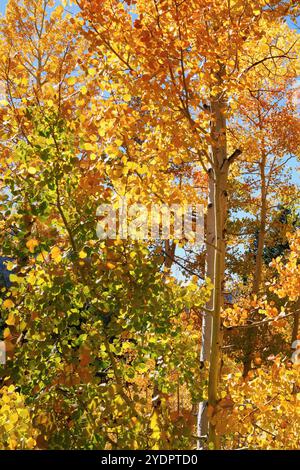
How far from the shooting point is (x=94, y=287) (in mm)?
2594

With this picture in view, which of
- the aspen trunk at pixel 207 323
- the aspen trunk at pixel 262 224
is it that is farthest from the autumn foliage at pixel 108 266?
the aspen trunk at pixel 262 224

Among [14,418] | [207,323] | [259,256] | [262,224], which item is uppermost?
[262,224]

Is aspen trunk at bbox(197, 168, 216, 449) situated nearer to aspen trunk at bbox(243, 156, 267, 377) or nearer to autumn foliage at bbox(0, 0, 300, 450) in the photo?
autumn foliage at bbox(0, 0, 300, 450)

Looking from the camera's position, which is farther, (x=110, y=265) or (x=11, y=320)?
(x=110, y=265)

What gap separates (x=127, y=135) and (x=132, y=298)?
98 cm

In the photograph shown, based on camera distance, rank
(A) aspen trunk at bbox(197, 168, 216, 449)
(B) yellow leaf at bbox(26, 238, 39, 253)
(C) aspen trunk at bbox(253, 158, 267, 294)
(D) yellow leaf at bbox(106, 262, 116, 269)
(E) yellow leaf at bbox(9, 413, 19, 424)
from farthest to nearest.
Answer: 1. (C) aspen trunk at bbox(253, 158, 267, 294)
2. (A) aspen trunk at bbox(197, 168, 216, 449)
3. (D) yellow leaf at bbox(106, 262, 116, 269)
4. (B) yellow leaf at bbox(26, 238, 39, 253)
5. (E) yellow leaf at bbox(9, 413, 19, 424)

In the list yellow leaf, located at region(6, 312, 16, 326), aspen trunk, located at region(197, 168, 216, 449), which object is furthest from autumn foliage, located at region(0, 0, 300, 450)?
aspen trunk, located at region(197, 168, 216, 449)

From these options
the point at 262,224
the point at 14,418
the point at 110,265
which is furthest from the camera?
the point at 262,224

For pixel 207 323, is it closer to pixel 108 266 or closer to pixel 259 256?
pixel 108 266

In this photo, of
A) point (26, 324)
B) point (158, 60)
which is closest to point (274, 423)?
point (26, 324)

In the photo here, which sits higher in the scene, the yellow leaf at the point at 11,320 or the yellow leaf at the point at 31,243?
the yellow leaf at the point at 31,243

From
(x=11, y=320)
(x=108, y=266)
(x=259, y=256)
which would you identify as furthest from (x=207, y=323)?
(x=259, y=256)

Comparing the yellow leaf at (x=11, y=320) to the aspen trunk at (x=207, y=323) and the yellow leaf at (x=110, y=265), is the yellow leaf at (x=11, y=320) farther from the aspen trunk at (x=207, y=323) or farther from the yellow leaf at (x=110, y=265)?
the aspen trunk at (x=207, y=323)
